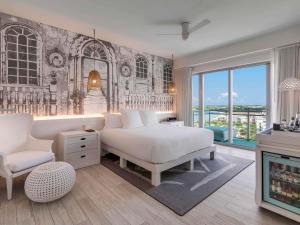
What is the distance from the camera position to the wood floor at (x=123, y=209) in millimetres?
1778

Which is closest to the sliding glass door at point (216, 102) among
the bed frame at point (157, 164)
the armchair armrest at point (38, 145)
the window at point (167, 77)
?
the window at point (167, 77)

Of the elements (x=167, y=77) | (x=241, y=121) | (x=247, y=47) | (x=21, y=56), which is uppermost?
(x=247, y=47)

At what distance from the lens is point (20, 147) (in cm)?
275

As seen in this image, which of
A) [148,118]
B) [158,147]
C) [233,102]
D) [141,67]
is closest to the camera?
[158,147]

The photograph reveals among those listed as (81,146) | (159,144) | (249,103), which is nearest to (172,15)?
(159,144)

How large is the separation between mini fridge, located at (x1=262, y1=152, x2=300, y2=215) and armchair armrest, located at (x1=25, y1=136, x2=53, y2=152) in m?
3.05

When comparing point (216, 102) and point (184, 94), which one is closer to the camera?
point (216, 102)

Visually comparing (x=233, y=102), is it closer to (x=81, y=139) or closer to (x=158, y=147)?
(x=158, y=147)

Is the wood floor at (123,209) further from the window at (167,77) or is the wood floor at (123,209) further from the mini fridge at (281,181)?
the window at (167,77)

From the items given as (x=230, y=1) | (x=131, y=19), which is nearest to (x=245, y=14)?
(x=230, y=1)

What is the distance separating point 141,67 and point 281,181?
13.5ft

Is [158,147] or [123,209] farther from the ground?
[158,147]

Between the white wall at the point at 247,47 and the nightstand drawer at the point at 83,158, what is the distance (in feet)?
12.7

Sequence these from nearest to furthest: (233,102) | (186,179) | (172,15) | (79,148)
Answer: (186,179) → (172,15) → (79,148) → (233,102)
